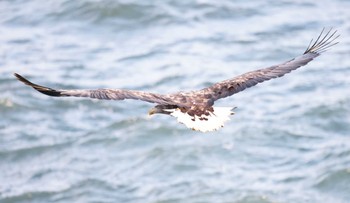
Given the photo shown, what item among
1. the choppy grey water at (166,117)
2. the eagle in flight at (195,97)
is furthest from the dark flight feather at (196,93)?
the choppy grey water at (166,117)

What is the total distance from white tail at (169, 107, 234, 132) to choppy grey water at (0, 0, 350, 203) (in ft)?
16.7

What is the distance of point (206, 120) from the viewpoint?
24.7ft

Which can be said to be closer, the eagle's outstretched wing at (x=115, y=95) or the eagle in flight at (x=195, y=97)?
the eagle's outstretched wing at (x=115, y=95)

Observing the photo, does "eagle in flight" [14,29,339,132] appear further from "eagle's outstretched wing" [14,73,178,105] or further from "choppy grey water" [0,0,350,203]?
"choppy grey water" [0,0,350,203]

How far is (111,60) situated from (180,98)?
Answer: 26.4 ft

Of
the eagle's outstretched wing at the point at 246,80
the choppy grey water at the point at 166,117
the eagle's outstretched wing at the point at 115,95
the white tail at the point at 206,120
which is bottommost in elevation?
the white tail at the point at 206,120

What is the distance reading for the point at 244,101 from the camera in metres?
14.6

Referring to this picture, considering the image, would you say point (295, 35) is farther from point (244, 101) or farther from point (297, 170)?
point (297, 170)

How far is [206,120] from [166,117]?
276 inches

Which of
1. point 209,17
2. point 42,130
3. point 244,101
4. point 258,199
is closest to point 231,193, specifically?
point 258,199

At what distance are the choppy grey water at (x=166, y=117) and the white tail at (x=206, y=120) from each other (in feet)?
16.7

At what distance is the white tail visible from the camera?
7.42 metres

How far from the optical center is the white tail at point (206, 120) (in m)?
A: 7.42

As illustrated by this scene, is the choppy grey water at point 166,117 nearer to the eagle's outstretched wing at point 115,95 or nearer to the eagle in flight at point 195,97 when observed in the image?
the eagle in flight at point 195,97
